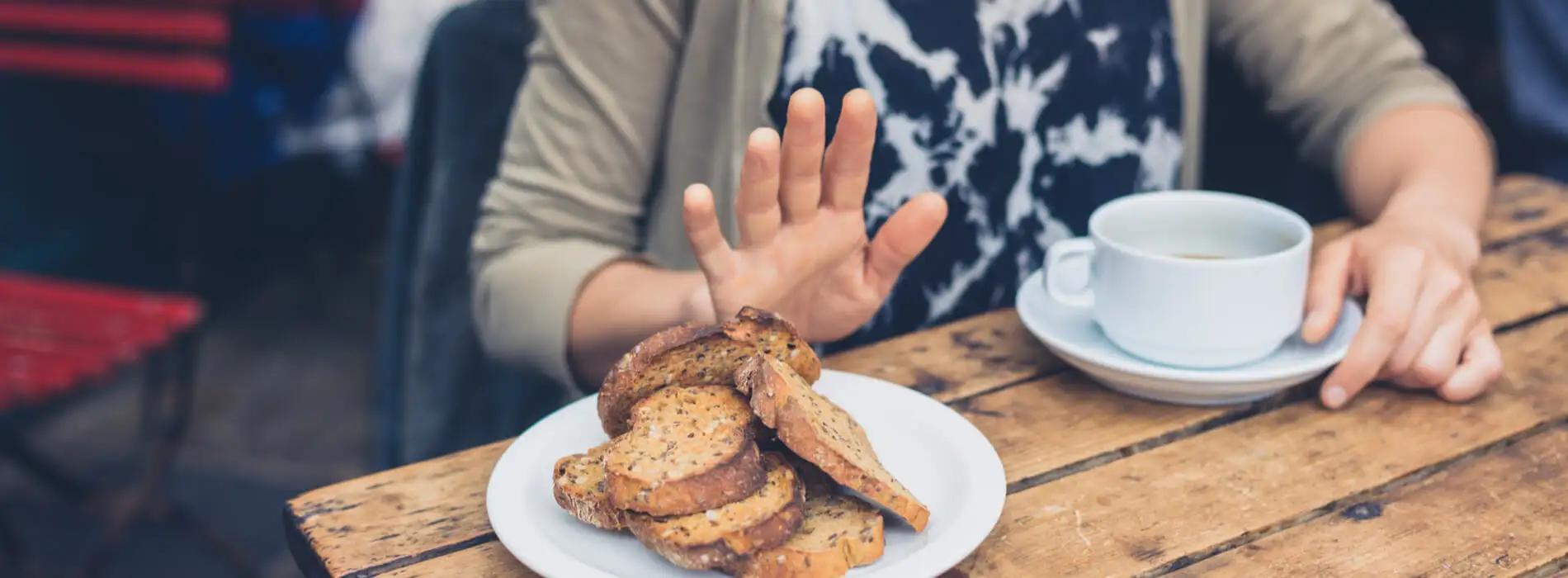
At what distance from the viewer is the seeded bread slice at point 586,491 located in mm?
720

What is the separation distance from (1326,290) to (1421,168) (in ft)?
1.03

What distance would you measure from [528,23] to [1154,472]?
962 mm

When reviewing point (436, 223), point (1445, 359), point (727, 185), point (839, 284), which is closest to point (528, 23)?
point (436, 223)

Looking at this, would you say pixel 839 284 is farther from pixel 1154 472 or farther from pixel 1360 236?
pixel 1360 236

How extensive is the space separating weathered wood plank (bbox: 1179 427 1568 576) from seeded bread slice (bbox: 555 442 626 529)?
316 mm

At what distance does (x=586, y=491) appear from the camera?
729 mm

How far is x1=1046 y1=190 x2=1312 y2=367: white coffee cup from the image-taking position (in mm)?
877

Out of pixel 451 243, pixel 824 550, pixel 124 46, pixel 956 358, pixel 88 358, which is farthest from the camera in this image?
pixel 124 46

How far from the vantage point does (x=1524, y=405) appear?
3.03 feet

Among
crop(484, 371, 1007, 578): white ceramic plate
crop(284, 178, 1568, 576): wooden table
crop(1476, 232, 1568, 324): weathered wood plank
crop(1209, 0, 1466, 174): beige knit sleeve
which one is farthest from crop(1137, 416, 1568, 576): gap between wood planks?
crop(1209, 0, 1466, 174): beige knit sleeve

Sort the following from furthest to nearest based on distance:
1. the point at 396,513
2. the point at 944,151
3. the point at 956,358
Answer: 1. the point at 944,151
2. the point at 956,358
3. the point at 396,513

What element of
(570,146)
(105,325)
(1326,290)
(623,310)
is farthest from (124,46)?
(1326,290)

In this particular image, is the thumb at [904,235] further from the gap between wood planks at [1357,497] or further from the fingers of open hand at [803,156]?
the gap between wood planks at [1357,497]

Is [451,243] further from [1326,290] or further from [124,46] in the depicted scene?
[124,46]
